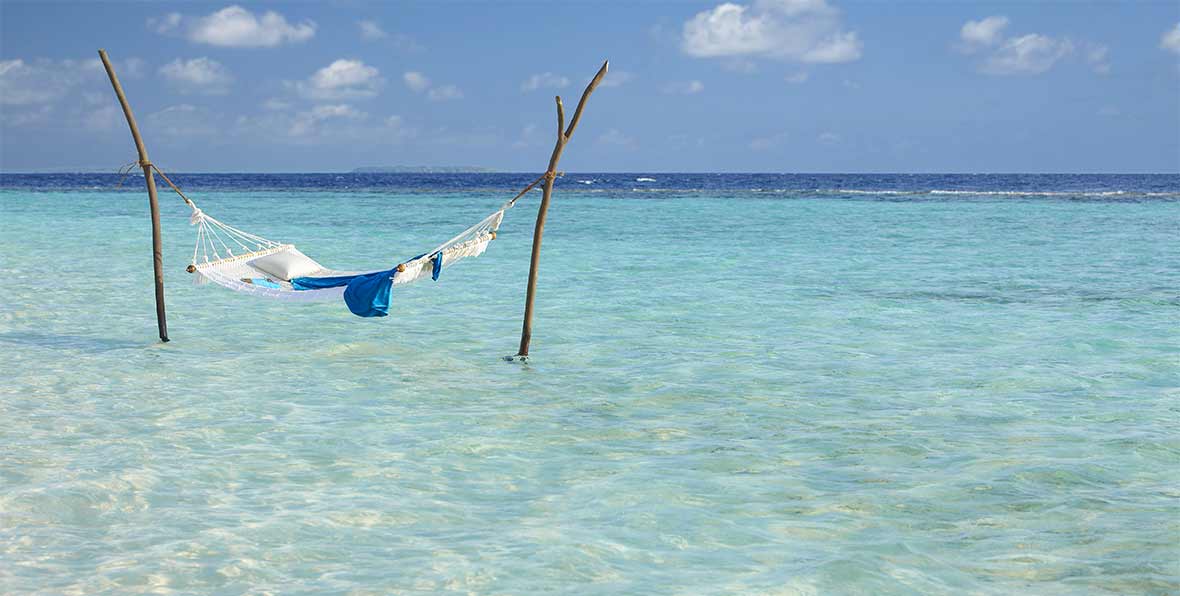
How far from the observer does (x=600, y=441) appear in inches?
228

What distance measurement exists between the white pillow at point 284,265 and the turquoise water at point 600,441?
0.60m

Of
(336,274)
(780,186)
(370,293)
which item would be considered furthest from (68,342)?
(780,186)

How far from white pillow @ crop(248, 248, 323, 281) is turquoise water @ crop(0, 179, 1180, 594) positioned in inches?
23.4

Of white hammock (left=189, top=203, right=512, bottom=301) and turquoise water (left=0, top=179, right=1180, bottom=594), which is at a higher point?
white hammock (left=189, top=203, right=512, bottom=301)

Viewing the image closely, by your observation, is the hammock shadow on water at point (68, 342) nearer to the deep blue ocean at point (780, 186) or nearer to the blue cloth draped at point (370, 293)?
the blue cloth draped at point (370, 293)

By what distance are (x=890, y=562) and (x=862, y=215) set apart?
26620 millimetres

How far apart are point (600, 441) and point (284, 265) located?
4.26 meters

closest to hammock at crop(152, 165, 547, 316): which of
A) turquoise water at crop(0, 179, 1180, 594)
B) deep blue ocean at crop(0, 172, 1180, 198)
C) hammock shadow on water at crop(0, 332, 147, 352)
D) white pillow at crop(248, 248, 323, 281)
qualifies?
white pillow at crop(248, 248, 323, 281)

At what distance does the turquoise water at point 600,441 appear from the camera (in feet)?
13.4

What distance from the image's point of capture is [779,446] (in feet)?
18.6

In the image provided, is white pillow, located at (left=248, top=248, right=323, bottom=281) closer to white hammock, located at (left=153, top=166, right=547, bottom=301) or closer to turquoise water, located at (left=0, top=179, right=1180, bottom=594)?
white hammock, located at (left=153, top=166, right=547, bottom=301)

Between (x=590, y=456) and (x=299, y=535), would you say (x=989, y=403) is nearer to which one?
(x=590, y=456)

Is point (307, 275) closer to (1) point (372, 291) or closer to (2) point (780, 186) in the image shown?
(1) point (372, 291)

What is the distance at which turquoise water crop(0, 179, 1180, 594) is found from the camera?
4.07 m
